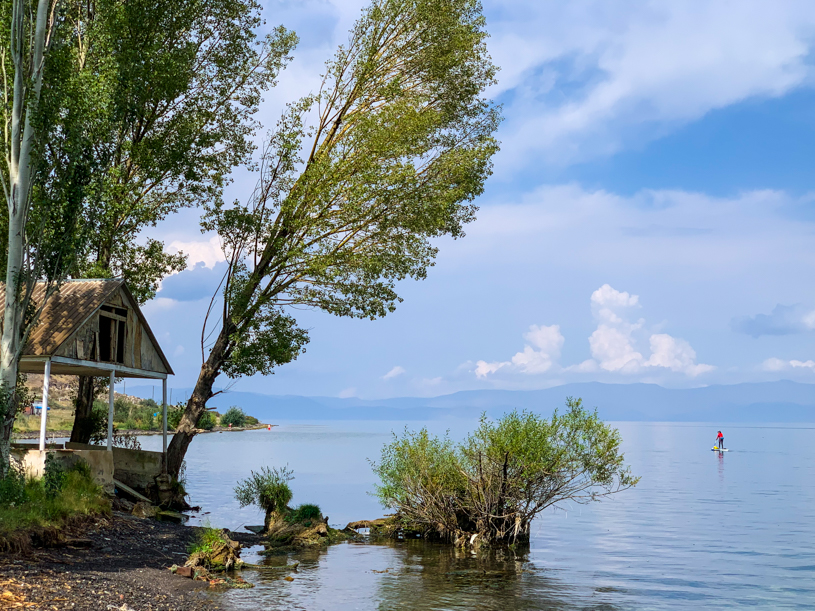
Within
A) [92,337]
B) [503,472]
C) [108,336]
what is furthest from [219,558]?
[108,336]

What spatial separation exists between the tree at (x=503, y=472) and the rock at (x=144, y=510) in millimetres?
8353

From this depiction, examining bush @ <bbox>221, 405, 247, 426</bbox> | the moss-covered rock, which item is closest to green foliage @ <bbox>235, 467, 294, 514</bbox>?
the moss-covered rock

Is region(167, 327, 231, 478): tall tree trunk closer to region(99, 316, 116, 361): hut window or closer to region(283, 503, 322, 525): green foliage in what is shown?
region(99, 316, 116, 361): hut window

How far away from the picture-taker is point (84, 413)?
3319 cm

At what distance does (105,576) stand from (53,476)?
7.15 m

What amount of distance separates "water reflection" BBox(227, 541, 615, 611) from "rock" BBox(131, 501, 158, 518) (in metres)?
5.72

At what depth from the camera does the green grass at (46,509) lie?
16344 mm

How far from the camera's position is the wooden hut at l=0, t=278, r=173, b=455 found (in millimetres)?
24438

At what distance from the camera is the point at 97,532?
68.5 feet

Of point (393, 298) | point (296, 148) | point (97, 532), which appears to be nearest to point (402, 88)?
point (296, 148)

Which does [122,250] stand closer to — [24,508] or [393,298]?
[393,298]

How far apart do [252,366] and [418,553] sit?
1087cm

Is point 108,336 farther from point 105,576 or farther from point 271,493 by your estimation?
point 105,576

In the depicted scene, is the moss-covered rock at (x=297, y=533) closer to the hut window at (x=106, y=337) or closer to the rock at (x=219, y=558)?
the rock at (x=219, y=558)
